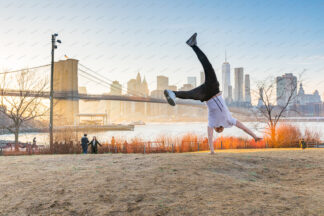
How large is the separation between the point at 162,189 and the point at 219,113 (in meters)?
3.26

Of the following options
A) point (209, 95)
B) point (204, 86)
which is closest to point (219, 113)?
point (209, 95)

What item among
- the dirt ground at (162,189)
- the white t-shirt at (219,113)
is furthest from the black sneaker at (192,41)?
the dirt ground at (162,189)

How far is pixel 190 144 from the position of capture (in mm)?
19094

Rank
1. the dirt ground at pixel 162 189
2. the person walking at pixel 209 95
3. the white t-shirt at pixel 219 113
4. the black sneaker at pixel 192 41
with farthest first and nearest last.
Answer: the white t-shirt at pixel 219 113 < the black sneaker at pixel 192 41 < the person walking at pixel 209 95 < the dirt ground at pixel 162 189

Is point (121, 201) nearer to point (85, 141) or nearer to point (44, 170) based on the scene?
point (44, 170)

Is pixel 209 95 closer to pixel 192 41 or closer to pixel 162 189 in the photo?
pixel 192 41

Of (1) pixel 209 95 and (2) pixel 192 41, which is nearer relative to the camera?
(2) pixel 192 41

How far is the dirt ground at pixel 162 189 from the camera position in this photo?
475 cm

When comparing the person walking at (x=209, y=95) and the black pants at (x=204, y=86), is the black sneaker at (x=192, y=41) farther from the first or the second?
the black pants at (x=204, y=86)

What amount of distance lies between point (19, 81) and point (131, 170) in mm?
18339

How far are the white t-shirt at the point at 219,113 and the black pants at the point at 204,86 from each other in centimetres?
38

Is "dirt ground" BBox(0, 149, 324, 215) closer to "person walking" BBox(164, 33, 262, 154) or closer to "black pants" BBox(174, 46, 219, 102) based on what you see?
"person walking" BBox(164, 33, 262, 154)

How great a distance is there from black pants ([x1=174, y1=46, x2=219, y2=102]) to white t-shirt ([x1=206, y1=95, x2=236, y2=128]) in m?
0.38

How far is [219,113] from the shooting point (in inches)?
312
